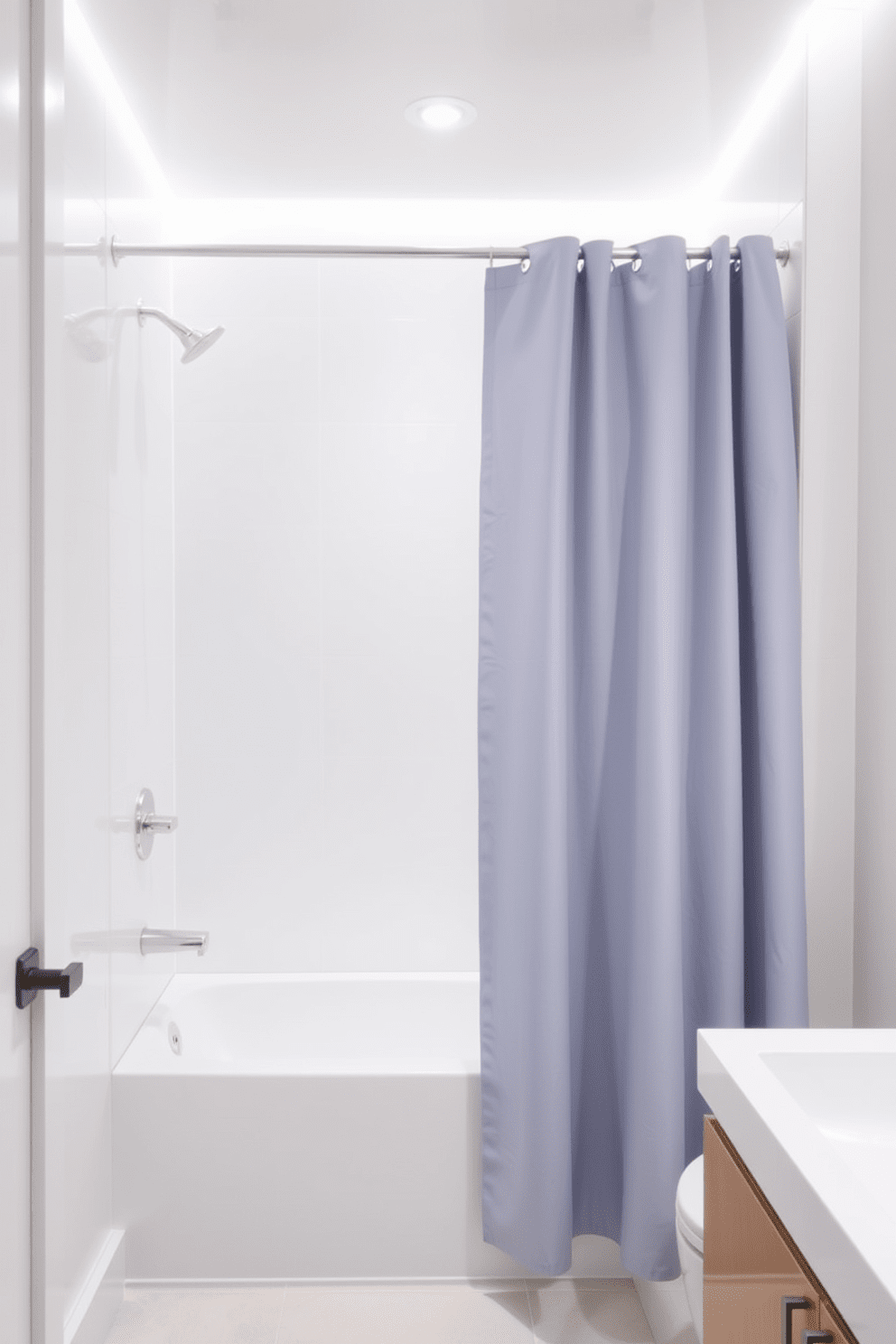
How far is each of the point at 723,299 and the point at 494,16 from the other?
67 cm

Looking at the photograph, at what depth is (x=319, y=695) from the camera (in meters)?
2.72

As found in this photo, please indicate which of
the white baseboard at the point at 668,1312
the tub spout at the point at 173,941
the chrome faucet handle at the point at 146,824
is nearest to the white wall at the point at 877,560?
the white baseboard at the point at 668,1312

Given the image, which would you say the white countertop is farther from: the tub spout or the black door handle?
the tub spout

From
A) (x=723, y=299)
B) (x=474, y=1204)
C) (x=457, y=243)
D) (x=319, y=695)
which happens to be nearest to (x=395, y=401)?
(x=457, y=243)

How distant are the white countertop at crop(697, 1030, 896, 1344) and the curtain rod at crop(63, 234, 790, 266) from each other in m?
1.49

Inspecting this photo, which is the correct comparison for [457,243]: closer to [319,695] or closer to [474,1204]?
[319,695]

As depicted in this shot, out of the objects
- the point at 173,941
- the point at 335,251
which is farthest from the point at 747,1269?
the point at 335,251

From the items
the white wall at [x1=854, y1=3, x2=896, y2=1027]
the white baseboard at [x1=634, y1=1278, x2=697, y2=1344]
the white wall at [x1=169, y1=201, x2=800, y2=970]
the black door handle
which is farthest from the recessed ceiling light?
the white baseboard at [x1=634, y1=1278, x2=697, y2=1344]

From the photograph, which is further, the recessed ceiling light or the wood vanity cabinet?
the recessed ceiling light

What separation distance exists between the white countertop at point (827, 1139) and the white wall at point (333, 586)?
5.21 ft

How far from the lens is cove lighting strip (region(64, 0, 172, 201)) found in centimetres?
187

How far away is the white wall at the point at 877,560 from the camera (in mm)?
1752

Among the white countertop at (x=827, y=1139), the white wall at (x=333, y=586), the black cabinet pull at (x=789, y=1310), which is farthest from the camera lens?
the white wall at (x=333, y=586)

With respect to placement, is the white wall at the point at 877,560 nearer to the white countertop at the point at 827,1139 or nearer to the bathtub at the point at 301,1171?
the white countertop at the point at 827,1139
